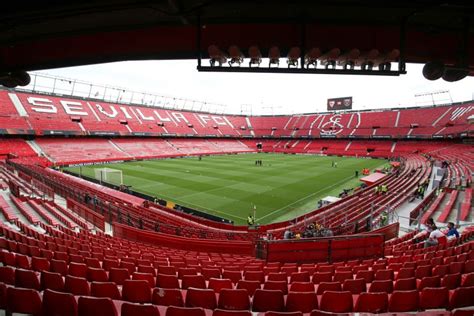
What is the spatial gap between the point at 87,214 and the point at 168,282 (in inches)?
393

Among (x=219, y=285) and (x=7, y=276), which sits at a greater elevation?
(x=7, y=276)

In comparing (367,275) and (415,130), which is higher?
(415,130)

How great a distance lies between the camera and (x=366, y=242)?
7.39 meters

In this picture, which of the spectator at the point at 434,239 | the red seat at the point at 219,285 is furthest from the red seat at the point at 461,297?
the spectator at the point at 434,239

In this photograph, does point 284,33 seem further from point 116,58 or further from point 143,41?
point 116,58

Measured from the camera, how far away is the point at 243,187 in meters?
21.6

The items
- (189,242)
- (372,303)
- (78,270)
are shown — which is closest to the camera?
(372,303)

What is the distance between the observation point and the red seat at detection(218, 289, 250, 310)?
10.6 ft

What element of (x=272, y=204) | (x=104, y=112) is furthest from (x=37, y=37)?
(x=104, y=112)

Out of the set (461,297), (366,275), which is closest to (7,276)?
(366,275)

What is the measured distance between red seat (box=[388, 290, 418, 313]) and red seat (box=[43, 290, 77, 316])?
3754mm

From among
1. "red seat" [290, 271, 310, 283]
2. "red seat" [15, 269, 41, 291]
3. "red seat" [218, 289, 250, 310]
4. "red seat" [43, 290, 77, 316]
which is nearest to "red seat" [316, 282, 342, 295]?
"red seat" [290, 271, 310, 283]

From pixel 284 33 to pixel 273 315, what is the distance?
3945 mm

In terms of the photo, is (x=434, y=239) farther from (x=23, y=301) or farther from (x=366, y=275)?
(x=23, y=301)
